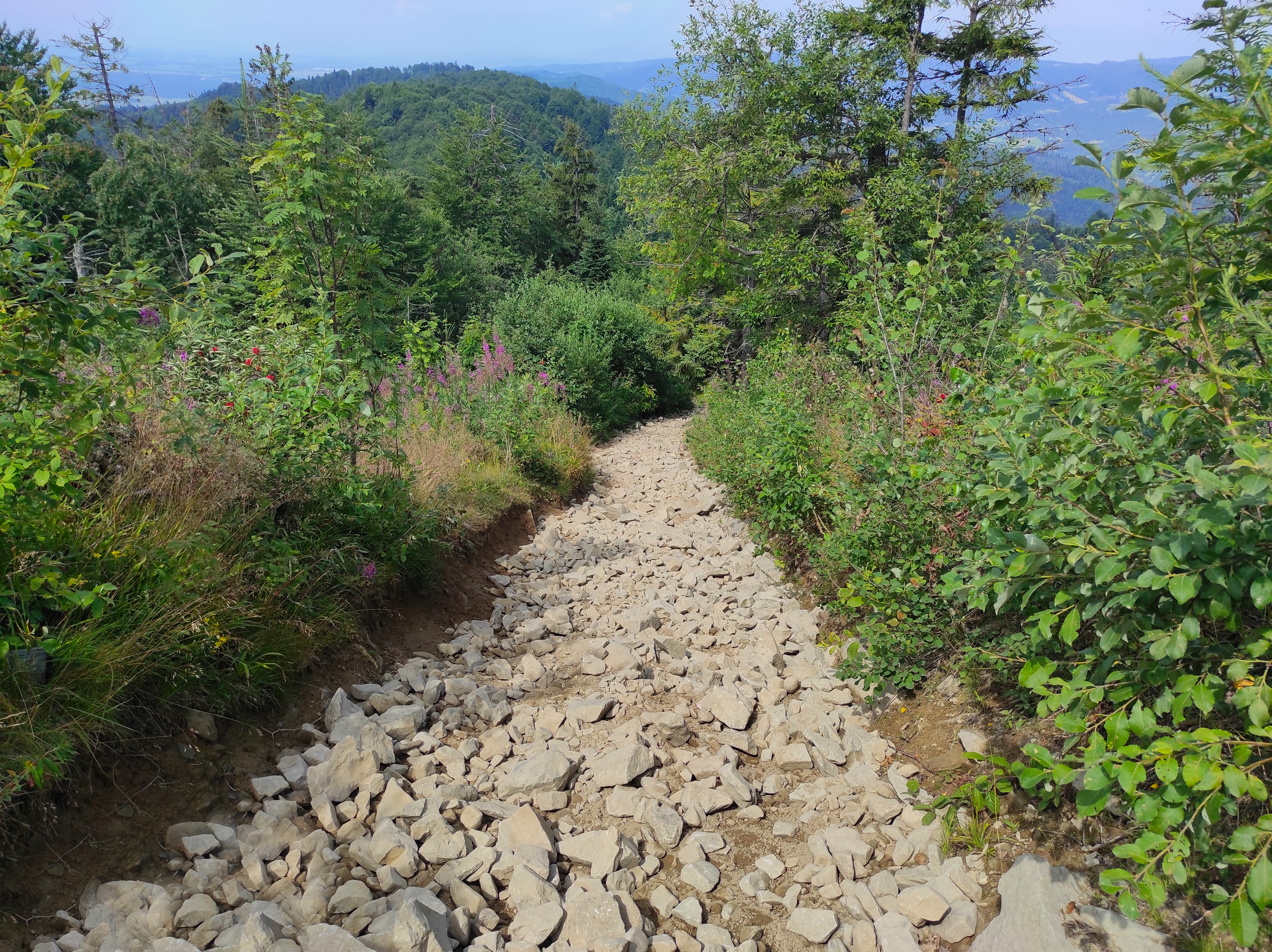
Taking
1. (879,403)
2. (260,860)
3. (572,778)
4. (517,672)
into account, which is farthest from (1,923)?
(879,403)

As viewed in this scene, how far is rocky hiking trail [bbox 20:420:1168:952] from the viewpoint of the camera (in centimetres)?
245

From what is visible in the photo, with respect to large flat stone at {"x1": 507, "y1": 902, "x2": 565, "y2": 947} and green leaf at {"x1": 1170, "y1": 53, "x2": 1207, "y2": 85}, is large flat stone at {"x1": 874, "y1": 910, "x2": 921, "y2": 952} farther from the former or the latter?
green leaf at {"x1": 1170, "y1": 53, "x2": 1207, "y2": 85}

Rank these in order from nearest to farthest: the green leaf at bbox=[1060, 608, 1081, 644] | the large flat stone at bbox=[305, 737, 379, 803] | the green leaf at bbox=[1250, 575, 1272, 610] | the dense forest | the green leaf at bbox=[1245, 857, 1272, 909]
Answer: the green leaf at bbox=[1245, 857, 1272, 909] < the green leaf at bbox=[1250, 575, 1272, 610] < the dense forest < the green leaf at bbox=[1060, 608, 1081, 644] < the large flat stone at bbox=[305, 737, 379, 803]

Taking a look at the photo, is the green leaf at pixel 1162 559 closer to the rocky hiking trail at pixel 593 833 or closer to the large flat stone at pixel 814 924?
the rocky hiking trail at pixel 593 833

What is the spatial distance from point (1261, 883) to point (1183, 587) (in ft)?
2.01

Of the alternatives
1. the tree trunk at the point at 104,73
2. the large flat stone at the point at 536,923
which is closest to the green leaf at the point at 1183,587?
the large flat stone at the point at 536,923

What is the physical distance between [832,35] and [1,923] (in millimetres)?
17656

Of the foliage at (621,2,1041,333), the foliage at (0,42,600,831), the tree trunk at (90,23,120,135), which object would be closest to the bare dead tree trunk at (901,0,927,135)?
the foliage at (621,2,1041,333)

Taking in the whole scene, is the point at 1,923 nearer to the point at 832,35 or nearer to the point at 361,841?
the point at 361,841

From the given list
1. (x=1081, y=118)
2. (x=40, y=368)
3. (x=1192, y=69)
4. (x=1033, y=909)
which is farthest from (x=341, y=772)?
(x=1081, y=118)

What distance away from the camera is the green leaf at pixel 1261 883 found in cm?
144

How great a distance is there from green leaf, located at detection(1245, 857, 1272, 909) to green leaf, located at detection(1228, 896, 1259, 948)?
21 mm

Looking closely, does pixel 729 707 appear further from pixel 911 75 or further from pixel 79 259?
pixel 911 75

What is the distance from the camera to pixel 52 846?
2.49 metres
